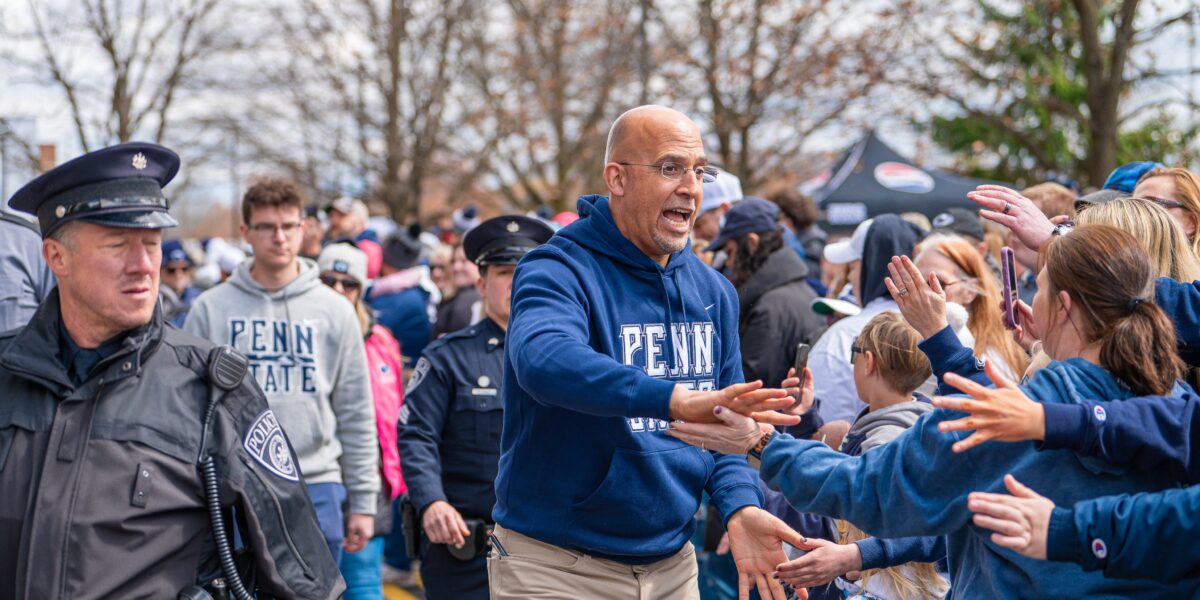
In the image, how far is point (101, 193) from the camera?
10.6ft

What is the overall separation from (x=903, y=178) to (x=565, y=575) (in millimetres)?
10633

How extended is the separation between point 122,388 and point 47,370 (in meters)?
0.18

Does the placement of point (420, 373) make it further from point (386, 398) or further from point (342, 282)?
point (342, 282)

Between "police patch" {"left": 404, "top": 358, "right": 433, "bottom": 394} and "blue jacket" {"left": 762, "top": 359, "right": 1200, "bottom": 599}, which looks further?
"police patch" {"left": 404, "top": 358, "right": 433, "bottom": 394}

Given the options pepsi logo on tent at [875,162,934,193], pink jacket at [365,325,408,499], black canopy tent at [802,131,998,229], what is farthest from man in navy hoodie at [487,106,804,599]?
pepsi logo on tent at [875,162,934,193]

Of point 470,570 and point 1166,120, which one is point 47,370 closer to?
point 470,570

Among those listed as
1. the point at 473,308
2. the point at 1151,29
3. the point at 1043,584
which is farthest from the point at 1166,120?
the point at 1043,584

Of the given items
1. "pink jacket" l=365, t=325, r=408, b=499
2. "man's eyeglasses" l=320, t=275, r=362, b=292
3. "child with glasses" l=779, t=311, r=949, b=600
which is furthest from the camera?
"man's eyeglasses" l=320, t=275, r=362, b=292

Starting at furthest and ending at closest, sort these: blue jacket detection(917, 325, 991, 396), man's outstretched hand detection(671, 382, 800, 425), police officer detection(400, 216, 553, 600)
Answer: police officer detection(400, 216, 553, 600) → blue jacket detection(917, 325, 991, 396) → man's outstretched hand detection(671, 382, 800, 425)

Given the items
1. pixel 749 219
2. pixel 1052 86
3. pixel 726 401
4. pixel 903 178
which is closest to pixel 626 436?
pixel 726 401

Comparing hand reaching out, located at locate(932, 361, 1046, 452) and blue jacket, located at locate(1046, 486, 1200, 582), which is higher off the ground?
hand reaching out, located at locate(932, 361, 1046, 452)

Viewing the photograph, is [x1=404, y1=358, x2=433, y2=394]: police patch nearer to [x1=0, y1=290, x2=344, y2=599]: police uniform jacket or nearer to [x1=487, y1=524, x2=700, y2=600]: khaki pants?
[x1=487, y1=524, x2=700, y2=600]: khaki pants

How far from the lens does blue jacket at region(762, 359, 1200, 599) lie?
8.45 ft

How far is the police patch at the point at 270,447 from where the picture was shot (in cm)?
324
